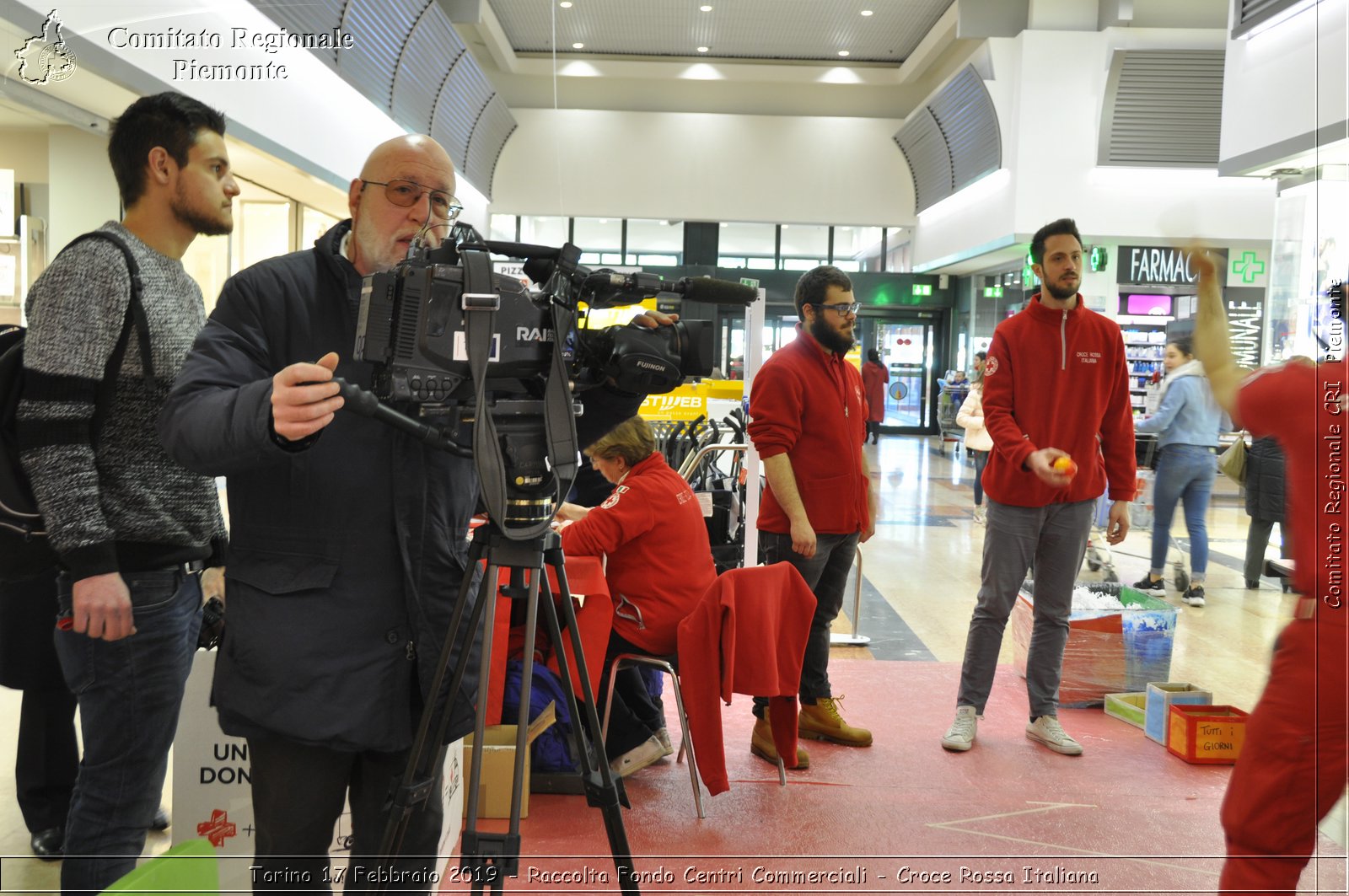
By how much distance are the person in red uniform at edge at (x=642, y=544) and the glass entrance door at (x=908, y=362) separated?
1546cm

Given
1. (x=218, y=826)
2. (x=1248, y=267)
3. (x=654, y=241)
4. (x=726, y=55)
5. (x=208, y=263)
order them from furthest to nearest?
1. (x=654, y=241)
2. (x=726, y=55)
3. (x=208, y=263)
4. (x=218, y=826)
5. (x=1248, y=267)

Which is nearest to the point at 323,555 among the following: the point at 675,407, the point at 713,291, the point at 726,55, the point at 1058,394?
the point at 713,291

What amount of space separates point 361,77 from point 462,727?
7873 millimetres

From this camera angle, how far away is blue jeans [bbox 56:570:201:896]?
5.51 feet

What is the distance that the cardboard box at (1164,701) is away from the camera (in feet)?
11.5

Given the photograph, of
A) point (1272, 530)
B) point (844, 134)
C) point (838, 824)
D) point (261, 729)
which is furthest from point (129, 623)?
point (844, 134)

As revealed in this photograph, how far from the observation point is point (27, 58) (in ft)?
12.0

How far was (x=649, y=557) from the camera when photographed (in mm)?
2975

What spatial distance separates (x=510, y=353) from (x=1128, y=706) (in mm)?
3367

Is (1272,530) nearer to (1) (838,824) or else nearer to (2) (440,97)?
(1) (838,824)

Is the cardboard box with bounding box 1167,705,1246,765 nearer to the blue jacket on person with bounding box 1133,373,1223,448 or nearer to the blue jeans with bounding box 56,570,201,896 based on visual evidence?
the blue jacket on person with bounding box 1133,373,1223,448

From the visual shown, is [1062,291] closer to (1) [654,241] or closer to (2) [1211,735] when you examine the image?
(2) [1211,735]

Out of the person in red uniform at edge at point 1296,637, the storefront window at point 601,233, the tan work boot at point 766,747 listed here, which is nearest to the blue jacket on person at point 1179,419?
the tan work boot at point 766,747

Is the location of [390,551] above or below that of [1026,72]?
below
